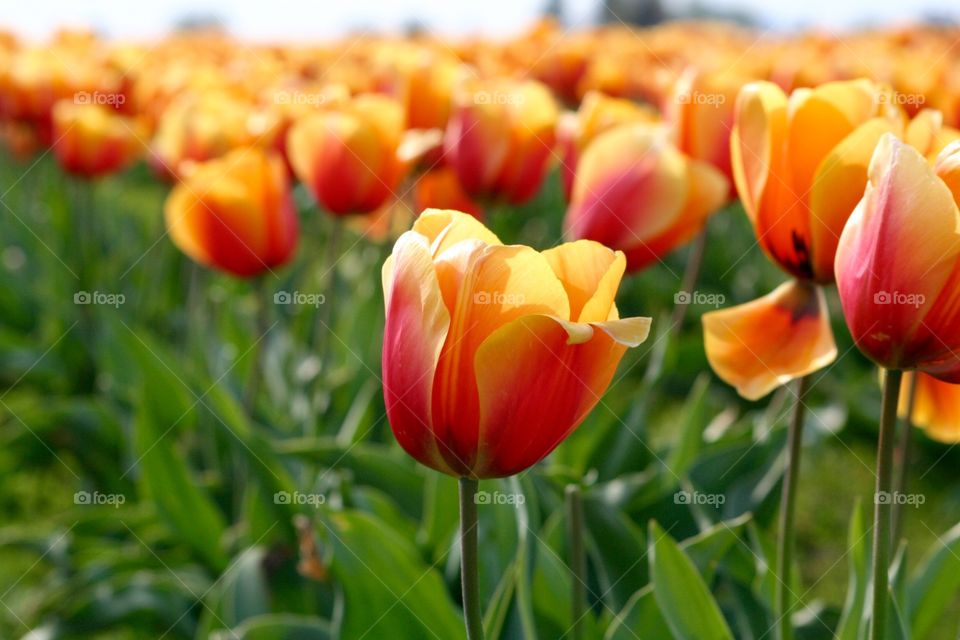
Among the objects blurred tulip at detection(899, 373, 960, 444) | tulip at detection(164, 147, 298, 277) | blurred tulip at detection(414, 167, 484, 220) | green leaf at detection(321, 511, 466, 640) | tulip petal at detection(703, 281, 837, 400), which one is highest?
tulip petal at detection(703, 281, 837, 400)

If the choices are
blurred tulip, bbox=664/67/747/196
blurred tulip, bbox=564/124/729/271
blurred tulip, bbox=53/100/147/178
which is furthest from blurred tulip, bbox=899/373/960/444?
blurred tulip, bbox=53/100/147/178

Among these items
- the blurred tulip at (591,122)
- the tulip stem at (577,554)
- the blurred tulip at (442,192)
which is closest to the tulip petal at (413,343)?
the tulip stem at (577,554)

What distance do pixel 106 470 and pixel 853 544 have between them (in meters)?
1.90

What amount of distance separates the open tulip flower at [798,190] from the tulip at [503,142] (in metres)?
0.87

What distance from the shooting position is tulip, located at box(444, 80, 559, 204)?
2078 millimetres

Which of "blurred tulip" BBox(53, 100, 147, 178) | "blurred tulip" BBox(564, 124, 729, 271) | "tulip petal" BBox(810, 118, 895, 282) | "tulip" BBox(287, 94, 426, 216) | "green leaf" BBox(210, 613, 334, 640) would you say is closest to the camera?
"tulip petal" BBox(810, 118, 895, 282)

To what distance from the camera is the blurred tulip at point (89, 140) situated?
3.03 metres

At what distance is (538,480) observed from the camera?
1.67 metres

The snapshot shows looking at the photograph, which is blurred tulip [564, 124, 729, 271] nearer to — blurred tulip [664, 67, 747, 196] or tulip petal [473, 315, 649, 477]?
blurred tulip [664, 67, 747, 196]

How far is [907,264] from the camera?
88 cm

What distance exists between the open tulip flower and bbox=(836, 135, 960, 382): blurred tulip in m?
0.18

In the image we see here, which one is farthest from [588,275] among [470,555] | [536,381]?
[470,555]

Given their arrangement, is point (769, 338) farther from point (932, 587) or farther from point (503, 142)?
point (503, 142)

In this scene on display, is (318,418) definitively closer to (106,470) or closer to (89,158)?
(106,470)
